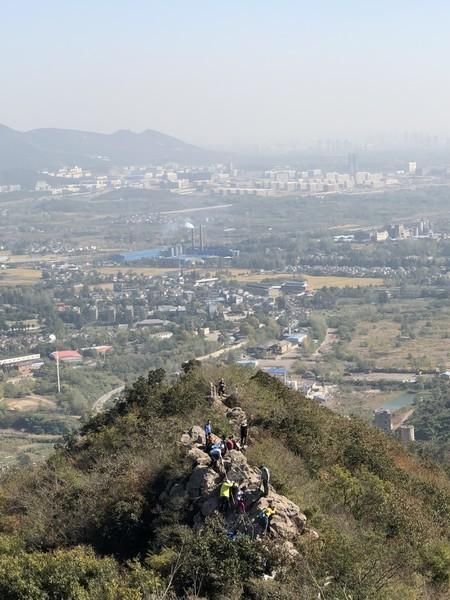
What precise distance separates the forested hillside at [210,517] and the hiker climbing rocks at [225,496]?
61 millimetres

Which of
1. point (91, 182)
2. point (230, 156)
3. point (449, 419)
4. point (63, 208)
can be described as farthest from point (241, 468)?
point (230, 156)

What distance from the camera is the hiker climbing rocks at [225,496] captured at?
5.54 meters

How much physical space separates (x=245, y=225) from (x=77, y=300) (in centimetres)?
2275

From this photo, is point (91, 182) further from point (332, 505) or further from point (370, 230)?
point (332, 505)

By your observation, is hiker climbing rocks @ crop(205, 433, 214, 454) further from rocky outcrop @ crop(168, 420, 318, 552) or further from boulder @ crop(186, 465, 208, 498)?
boulder @ crop(186, 465, 208, 498)

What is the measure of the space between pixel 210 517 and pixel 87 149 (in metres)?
104

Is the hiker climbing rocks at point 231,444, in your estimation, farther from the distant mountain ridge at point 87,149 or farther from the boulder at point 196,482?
the distant mountain ridge at point 87,149

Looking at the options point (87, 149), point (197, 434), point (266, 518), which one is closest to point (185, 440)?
point (197, 434)

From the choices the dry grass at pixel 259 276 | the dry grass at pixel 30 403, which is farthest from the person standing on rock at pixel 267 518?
the dry grass at pixel 259 276

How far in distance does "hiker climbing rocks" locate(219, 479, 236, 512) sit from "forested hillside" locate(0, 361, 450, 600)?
0.20 ft

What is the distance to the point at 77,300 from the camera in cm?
3453

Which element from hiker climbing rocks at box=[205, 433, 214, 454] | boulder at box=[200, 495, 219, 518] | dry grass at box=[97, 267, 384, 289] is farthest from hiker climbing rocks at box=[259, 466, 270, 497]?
dry grass at box=[97, 267, 384, 289]

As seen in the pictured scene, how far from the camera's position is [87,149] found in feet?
353

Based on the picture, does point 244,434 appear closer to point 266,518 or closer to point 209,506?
point 209,506
